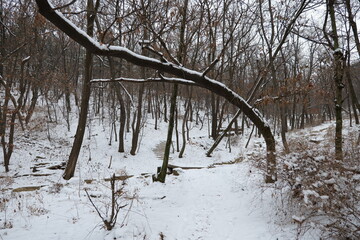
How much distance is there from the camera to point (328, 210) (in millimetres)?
3061

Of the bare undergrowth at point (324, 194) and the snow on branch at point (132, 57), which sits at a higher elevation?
the snow on branch at point (132, 57)

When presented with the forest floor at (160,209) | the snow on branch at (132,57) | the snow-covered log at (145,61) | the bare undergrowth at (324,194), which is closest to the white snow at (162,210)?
the forest floor at (160,209)

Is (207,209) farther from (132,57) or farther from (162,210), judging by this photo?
(132,57)

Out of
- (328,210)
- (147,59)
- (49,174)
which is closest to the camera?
(328,210)

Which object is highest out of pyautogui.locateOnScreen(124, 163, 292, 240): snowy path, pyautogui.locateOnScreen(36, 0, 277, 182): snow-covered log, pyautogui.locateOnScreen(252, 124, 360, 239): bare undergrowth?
pyautogui.locateOnScreen(36, 0, 277, 182): snow-covered log

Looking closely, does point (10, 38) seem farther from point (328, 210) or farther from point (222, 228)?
point (328, 210)

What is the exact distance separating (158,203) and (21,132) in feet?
53.1

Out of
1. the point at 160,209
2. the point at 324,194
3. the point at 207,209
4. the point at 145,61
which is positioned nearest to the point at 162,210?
the point at 160,209

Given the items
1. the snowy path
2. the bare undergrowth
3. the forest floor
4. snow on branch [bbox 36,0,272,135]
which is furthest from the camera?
the snowy path

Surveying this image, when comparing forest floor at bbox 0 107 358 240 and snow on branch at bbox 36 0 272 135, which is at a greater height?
snow on branch at bbox 36 0 272 135

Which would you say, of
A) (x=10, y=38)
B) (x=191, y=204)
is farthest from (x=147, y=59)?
(x=10, y=38)

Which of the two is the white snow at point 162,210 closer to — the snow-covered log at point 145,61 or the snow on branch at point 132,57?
the snow-covered log at point 145,61

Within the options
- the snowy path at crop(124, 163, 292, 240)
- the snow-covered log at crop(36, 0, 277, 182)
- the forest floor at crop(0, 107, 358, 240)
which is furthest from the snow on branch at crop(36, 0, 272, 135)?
the snowy path at crop(124, 163, 292, 240)

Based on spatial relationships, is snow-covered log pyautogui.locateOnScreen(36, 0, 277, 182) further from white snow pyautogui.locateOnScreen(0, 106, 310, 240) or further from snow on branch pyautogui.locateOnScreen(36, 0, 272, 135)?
white snow pyautogui.locateOnScreen(0, 106, 310, 240)
